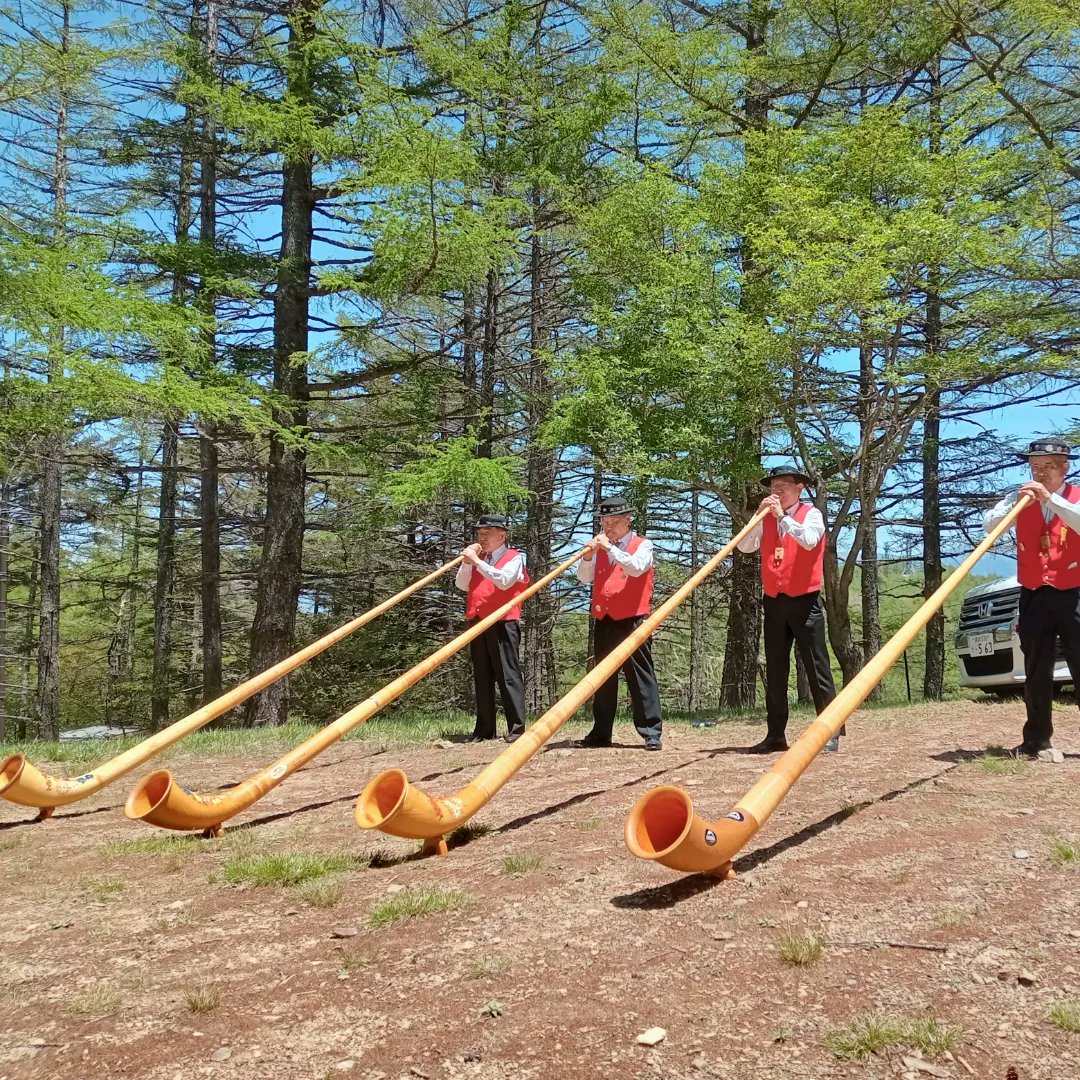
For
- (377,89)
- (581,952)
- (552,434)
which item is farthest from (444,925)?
(377,89)

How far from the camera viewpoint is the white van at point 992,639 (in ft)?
29.6

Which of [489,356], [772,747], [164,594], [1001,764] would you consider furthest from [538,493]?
[1001,764]

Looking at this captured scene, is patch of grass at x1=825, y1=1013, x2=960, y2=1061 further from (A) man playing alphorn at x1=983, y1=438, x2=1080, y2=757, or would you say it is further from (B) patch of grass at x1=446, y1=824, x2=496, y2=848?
(A) man playing alphorn at x1=983, y1=438, x2=1080, y2=757

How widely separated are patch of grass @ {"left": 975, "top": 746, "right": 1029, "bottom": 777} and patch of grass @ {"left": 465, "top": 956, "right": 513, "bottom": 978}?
359 centimetres

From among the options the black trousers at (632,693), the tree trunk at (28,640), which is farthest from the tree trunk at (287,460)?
the tree trunk at (28,640)

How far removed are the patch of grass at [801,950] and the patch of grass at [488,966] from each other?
900mm

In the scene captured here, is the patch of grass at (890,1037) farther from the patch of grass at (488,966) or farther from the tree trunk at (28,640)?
the tree trunk at (28,640)

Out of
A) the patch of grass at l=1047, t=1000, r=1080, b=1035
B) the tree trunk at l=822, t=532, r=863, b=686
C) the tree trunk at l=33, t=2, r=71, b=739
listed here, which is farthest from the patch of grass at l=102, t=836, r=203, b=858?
the tree trunk at l=33, t=2, r=71, b=739

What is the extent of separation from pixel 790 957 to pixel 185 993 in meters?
1.98

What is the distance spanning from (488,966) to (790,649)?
4044 mm

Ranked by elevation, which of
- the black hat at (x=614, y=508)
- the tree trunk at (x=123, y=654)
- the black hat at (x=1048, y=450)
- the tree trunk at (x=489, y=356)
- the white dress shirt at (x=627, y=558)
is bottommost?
the tree trunk at (x=123, y=654)

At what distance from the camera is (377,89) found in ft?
30.9

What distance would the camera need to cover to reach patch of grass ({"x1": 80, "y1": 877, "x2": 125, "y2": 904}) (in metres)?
3.96

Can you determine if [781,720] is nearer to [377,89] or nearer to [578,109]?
[377,89]
